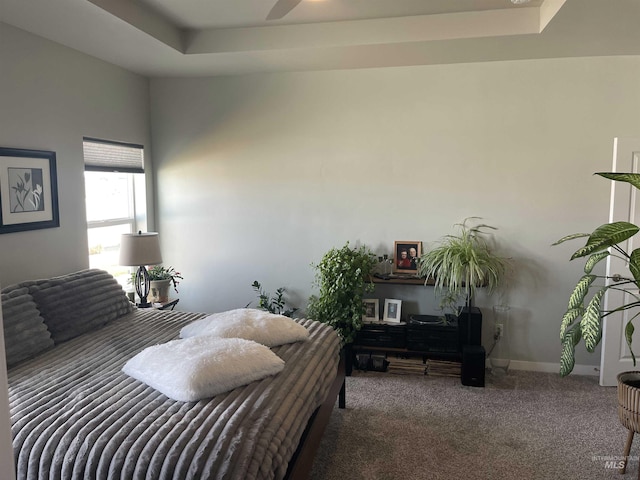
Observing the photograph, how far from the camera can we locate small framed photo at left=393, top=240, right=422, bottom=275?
14.3 ft

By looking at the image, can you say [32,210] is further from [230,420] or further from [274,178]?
[230,420]

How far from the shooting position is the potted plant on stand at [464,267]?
3896mm

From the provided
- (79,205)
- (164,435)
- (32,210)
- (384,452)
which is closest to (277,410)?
(164,435)

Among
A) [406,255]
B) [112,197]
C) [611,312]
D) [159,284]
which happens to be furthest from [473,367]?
[112,197]

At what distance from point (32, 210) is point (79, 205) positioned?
1.55 feet

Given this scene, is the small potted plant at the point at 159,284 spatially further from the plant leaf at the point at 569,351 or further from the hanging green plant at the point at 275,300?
the plant leaf at the point at 569,351

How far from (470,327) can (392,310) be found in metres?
0.66

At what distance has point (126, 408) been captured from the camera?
6.89 ft

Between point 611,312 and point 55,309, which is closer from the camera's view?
point 611,312

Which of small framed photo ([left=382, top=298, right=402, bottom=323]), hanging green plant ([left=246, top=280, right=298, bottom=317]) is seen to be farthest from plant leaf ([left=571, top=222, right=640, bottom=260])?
hanging green plant ([left=246, top=280, right=298, bottom=317])

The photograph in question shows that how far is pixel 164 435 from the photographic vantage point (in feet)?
6.16

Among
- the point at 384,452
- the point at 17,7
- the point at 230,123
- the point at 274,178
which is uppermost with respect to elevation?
the point at 17,7

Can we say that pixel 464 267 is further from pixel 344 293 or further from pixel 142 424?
pixel 142 424

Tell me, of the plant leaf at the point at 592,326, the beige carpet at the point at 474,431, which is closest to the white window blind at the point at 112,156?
the beige carpet at the point at 474,431
